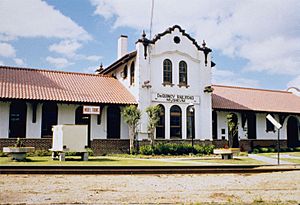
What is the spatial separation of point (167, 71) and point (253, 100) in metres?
9.92

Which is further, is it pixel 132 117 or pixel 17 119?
pixel 132 117

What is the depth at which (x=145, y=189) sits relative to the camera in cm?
995

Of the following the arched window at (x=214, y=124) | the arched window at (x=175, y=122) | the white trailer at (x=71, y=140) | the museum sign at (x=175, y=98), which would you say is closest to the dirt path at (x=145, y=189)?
the white trailer at (x=71, y=140)

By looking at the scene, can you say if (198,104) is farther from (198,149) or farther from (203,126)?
(198,149)

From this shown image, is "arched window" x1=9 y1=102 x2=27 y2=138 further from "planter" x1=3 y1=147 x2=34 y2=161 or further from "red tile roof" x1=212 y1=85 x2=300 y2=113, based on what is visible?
"red tile roof" x1=212 y1=85 x2=300 y2=113

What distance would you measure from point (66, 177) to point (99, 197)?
3.69 meters

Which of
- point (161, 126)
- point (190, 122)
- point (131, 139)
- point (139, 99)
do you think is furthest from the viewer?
point (190, 122)

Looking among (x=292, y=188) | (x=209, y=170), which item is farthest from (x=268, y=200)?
(x=209, y=170)

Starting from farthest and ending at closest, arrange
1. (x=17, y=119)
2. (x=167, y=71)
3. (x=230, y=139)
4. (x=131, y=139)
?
(x=230, y=139)
(x=167, y=71)
(x=131, y=139)
(x=17, y=119)

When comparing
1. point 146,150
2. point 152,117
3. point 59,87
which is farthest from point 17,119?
point 152,117

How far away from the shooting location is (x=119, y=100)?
26.7 m

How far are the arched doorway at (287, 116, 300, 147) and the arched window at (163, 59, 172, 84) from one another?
1330cm

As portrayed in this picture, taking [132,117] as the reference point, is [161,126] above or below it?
below

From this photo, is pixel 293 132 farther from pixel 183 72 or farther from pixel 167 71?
pixel 167 71
